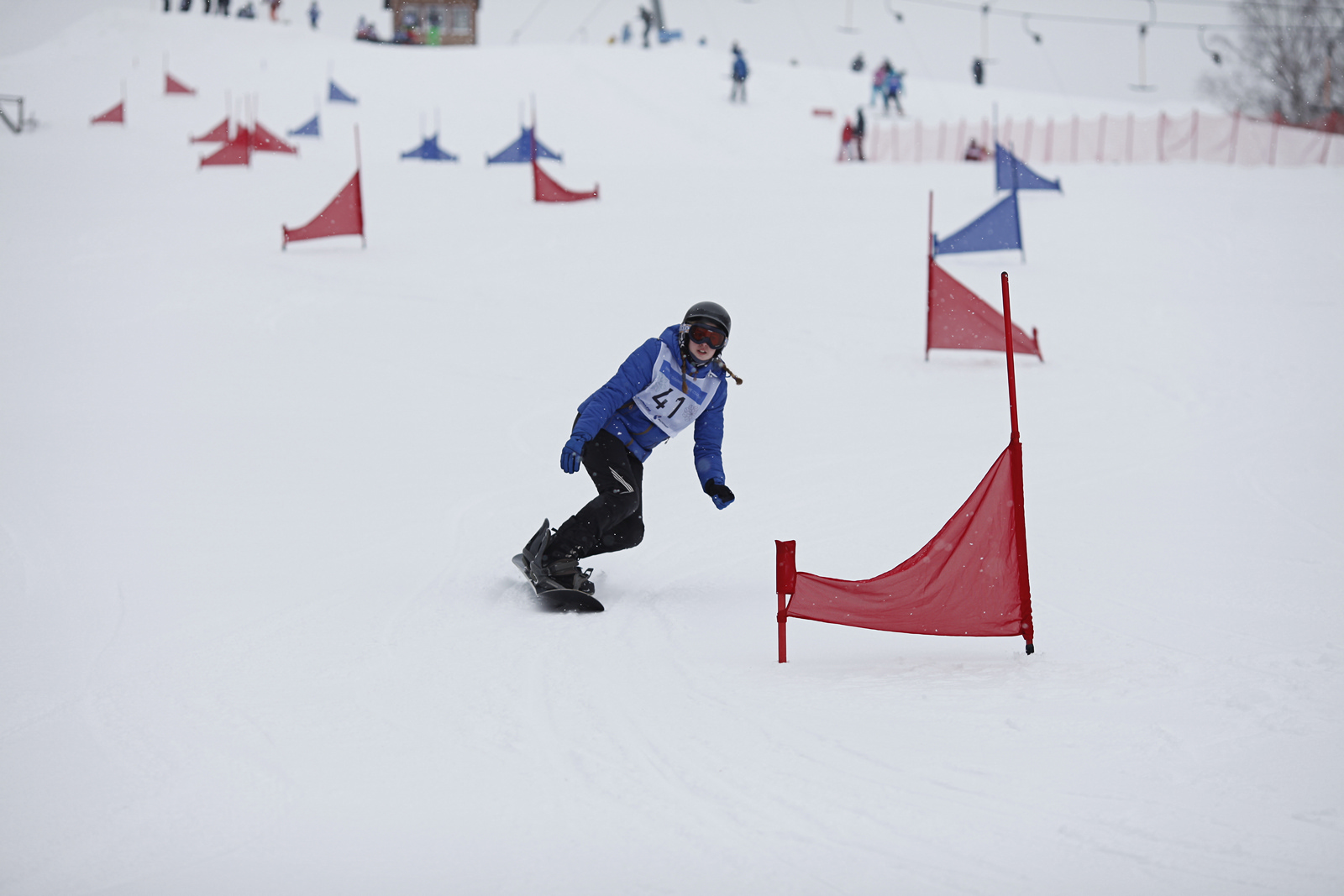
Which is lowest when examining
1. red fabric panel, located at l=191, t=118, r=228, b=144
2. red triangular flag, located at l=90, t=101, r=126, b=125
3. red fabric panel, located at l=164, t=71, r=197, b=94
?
red fabric panel, located at l=191, t=118, r=228, b=144

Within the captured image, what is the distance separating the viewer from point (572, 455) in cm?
441

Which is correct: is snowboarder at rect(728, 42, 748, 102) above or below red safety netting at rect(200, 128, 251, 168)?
above

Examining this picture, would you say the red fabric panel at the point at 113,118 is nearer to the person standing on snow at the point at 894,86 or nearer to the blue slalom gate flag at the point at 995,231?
the blue slalom gate flag at the point at 995,231

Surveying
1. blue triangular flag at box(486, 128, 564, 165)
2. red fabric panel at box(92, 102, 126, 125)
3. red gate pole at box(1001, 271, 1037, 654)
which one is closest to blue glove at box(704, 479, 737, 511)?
red gate pole at box(1001, 271, 1037, 654)

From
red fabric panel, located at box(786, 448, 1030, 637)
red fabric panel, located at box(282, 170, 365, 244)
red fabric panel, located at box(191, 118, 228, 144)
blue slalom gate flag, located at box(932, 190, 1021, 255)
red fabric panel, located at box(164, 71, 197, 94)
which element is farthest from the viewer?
red fabric panel, located at box(164, 71, 197, 94)

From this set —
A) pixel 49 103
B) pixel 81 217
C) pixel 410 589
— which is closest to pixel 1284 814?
pixel 410 589

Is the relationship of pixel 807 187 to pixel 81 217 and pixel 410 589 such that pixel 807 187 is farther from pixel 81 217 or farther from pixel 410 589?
pixel 410 589

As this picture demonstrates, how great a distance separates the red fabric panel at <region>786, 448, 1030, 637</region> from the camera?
409 cm

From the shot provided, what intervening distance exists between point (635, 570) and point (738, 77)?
32.6m

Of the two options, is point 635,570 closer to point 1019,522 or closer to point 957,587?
point 957,587

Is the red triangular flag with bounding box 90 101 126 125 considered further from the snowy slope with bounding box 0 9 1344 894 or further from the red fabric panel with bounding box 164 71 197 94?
the snowy slope with bounding box 0 9 1344 894

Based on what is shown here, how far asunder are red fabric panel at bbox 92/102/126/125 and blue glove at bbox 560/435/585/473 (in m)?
25.1

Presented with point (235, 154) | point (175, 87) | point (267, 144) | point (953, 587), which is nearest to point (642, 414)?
point (953, 587)

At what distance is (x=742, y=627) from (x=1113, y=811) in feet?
6.52
